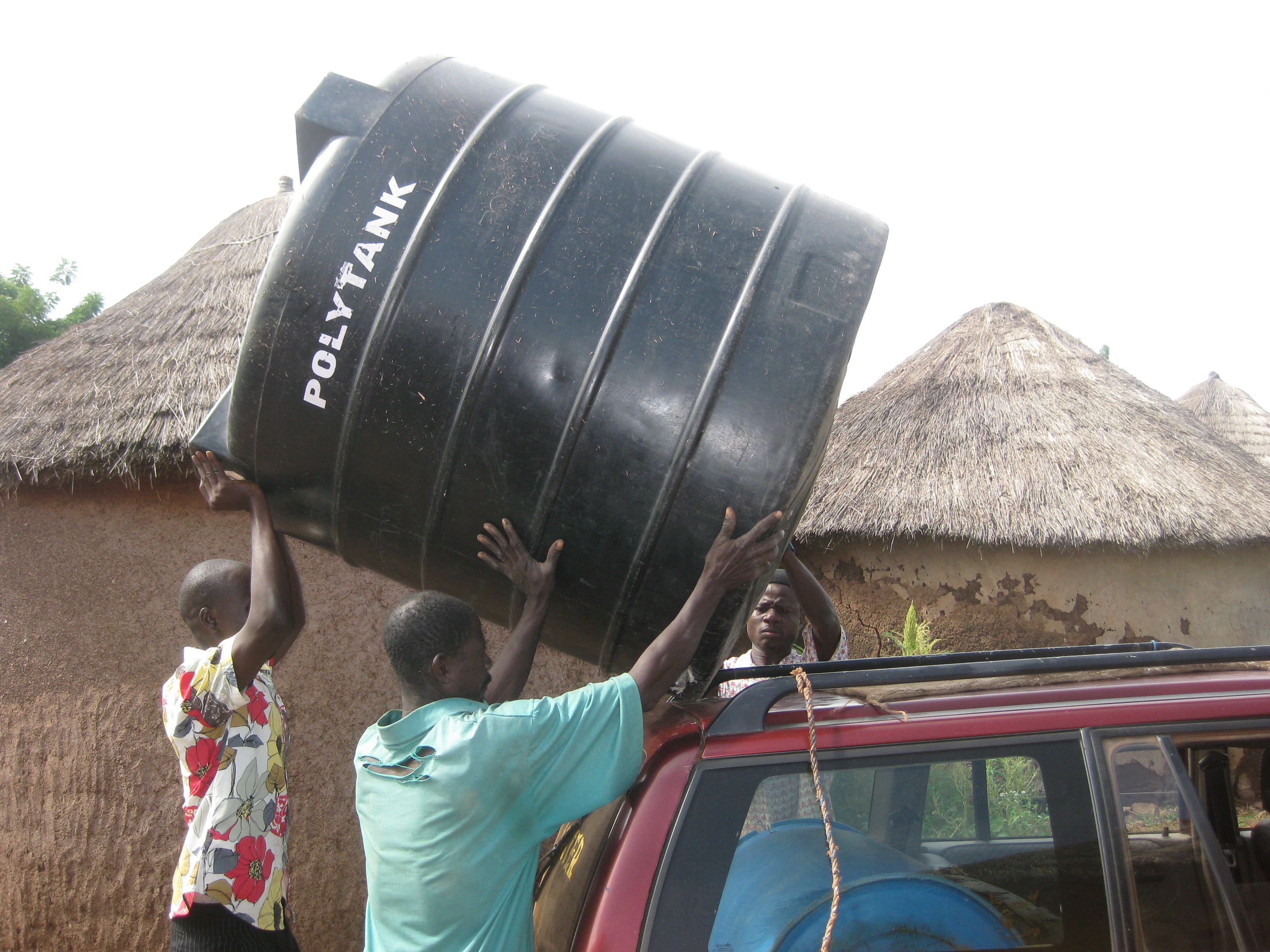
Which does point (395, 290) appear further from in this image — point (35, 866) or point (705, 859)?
point (35, 866)

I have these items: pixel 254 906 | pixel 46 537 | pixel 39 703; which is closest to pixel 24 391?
pixel 46 537

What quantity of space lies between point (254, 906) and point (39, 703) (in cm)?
265

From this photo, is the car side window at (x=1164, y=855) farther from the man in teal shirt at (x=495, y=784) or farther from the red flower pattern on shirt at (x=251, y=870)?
the red flower pattern on shirt at (x=251, y=870)

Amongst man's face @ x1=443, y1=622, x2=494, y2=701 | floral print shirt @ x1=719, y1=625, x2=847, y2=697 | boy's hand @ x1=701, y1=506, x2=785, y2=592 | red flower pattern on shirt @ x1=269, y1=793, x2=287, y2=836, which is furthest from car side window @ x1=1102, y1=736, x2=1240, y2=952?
red flower pattern on shirt @ x1=269, y1=793, x2=287, y2=836

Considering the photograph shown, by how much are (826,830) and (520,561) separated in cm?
80

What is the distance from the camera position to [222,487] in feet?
6.73

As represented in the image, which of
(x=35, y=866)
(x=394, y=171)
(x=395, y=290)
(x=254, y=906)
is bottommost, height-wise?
(x=35, y=866)

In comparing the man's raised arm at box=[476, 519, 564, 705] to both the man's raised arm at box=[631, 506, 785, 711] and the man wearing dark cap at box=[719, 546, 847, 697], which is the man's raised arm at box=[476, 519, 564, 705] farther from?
the man wearing dark cap at box=[719, 546, 847, 697]

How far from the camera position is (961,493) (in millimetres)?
7941

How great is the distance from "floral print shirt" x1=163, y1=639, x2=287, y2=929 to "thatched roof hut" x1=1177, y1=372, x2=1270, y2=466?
55.4 ft

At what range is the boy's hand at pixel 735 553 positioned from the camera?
5.55ft

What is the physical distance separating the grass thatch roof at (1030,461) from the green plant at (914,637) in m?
0.76

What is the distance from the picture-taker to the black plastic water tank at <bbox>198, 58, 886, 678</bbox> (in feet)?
5.68

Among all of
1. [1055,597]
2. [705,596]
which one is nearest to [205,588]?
[705,596]
